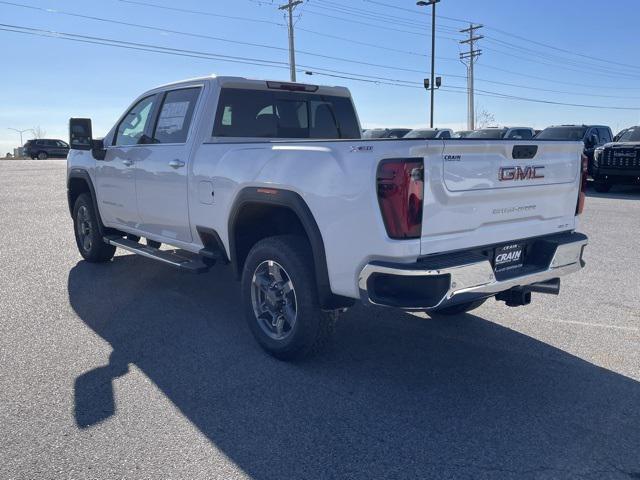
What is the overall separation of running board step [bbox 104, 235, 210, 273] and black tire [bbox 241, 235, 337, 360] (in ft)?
2.69

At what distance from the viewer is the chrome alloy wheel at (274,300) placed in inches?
171

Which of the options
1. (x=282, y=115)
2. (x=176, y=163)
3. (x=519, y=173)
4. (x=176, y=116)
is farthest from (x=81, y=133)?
(x=519, y=173)

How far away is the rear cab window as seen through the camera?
→ 17.9 feet

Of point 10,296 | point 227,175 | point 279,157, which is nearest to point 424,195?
point 279,157

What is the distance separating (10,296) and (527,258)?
4926 mm

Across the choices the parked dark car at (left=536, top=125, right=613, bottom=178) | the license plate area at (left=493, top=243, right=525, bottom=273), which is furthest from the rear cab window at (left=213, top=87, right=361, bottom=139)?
the parked dark car at (left=536, top=125, right=613, bottom=178)

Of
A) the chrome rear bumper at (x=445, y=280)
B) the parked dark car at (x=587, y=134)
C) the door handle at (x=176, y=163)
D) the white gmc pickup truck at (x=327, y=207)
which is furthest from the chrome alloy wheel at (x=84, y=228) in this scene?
the parked dark car at (x=587, y=134)

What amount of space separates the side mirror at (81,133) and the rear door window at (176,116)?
1.15m

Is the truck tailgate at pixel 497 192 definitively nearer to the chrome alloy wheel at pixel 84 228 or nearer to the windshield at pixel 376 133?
the chrome alloy wheel at pixel 84 228

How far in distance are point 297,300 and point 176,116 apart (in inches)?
98.7

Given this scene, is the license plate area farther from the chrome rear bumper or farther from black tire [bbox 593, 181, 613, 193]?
black tire [bbox 593, 181, 613, 193]

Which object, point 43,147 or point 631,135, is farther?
point 43,147

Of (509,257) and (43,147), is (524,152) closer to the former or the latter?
(509,257)

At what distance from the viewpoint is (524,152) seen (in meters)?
3.98
